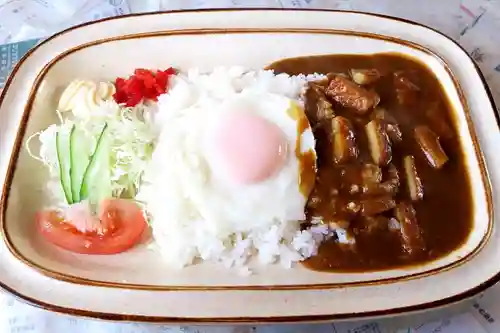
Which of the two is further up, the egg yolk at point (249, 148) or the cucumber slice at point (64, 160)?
the egg yolk at point (249, 148)

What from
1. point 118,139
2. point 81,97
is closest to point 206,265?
point 118,139

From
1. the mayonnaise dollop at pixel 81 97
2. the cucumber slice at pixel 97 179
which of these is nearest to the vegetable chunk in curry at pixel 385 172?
the cucumber slice at pixel 97 179

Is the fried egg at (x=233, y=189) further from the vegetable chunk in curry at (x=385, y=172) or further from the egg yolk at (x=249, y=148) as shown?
the vegetable chunk in curry at (x=385, y=172)

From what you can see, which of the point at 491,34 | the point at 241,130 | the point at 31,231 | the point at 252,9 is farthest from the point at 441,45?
the point at 31,231

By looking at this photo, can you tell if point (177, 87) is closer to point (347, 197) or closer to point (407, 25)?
point (347, 197)

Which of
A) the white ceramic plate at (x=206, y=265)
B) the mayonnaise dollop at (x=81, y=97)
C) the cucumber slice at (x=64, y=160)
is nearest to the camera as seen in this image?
the white ceramic plate at (x=206, y=265)

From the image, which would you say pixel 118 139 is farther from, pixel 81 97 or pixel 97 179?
pixel 81 97
